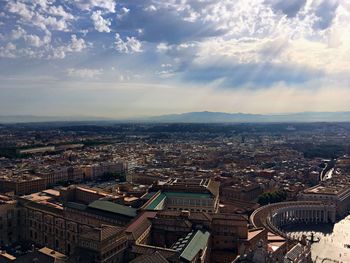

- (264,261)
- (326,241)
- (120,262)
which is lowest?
(326,241)

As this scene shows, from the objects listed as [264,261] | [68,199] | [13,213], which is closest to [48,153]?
[68,199]

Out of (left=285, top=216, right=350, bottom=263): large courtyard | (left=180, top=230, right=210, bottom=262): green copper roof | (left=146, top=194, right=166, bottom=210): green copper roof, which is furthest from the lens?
(left=146, top=194, right=166, bottom=210): green copper roof

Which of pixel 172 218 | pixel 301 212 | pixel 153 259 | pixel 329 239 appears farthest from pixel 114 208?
pixel 301 212

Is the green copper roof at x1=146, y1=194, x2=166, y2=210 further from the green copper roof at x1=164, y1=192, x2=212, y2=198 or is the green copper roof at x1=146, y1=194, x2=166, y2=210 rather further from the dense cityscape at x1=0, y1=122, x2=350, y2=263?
the green copper roof at x1=164, y1=192, x2=212, y2=198

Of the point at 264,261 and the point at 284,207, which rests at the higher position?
the point at 264,261

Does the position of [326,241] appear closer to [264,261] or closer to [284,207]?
[284,207]

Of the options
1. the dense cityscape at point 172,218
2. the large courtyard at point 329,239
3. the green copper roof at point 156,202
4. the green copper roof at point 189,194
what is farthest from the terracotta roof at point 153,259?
the green copper roof at point 189,194

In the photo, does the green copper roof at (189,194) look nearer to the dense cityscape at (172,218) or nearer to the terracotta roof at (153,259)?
the dense cityscape at (172,218)

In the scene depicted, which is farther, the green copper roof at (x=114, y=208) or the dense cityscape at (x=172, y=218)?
the green copper roof at (x=114, y=208)

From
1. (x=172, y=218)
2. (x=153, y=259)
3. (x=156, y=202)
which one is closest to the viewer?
(x=153, y=259)

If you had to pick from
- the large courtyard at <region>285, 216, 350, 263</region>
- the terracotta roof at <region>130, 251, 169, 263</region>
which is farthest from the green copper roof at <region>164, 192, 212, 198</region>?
the terracotta roof at <region>130, 251, 169, 263</region>

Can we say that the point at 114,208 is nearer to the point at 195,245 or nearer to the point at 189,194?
the point at 189,194
